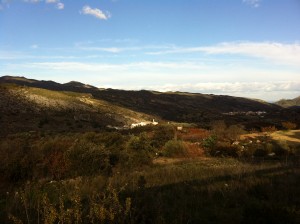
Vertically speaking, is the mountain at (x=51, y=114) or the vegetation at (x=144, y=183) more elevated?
the vegetation at (x=144, y=183)

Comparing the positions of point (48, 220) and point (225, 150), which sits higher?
point (48, 220)

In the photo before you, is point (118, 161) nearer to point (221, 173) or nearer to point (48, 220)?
point (221, 173)

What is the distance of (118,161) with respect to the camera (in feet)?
44.3

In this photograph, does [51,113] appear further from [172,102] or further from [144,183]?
[172,102]

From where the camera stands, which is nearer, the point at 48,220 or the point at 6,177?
the point at 48,220

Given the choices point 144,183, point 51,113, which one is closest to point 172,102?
point 51,113

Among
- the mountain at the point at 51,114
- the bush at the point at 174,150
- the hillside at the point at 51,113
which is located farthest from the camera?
the hillside at the point at 51,113

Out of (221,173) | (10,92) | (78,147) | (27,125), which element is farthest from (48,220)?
(10,92)

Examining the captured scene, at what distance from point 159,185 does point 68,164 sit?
4330 millimetres

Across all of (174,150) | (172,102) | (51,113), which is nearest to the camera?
(174,150)

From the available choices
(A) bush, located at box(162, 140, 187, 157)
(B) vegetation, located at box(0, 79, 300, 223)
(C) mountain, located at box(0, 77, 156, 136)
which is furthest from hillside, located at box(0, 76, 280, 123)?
(A) bush, located at box(162, 140, 187, 157)

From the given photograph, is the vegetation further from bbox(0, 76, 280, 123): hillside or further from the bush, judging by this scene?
bbox(0, 76, 280, 123): hillside

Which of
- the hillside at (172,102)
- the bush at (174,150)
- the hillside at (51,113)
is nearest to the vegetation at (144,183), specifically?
the bush at (174,150)

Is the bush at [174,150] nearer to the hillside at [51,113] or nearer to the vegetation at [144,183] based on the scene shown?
the vegetation at [144,183]
